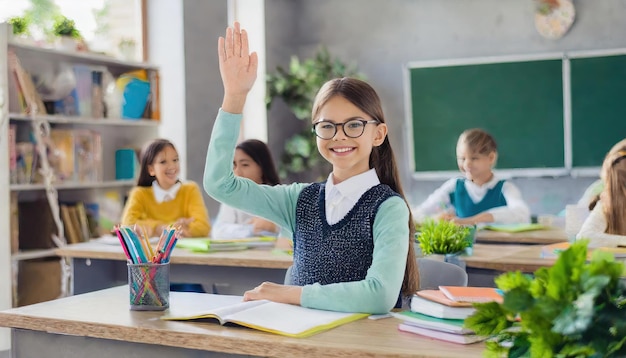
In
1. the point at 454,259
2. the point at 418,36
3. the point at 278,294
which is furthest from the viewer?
the point at 418,36

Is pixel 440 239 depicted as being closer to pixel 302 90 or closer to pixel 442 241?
pixel 442 241

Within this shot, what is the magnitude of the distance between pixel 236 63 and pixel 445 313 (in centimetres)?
72

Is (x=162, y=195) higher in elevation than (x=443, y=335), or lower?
higher

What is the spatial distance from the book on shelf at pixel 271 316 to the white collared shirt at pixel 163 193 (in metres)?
2.26

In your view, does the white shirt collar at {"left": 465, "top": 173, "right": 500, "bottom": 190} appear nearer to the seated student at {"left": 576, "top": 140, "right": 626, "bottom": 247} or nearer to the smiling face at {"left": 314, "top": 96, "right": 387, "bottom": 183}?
the seated student at {"left": 576, "top": 140, "right": 626, "bottom": 247}

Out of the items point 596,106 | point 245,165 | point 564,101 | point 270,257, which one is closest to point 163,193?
point 245,165

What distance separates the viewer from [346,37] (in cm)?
708

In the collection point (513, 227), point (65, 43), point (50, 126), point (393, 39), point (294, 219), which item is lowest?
point (513, 227)

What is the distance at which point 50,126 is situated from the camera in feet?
15.9

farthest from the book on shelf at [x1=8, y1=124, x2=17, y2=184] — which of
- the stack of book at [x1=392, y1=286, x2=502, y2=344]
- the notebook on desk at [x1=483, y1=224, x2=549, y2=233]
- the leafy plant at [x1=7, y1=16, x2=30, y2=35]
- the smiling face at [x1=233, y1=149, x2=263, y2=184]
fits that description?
the stack of book at [x1=392, y1=286, x2=502, y2=344]

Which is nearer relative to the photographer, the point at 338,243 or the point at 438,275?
the point at 338,243

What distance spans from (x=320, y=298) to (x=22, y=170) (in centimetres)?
316

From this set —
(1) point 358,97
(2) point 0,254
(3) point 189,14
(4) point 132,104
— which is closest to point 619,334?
(1) point 358,97

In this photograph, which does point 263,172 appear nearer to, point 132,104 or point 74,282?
point 74,282
